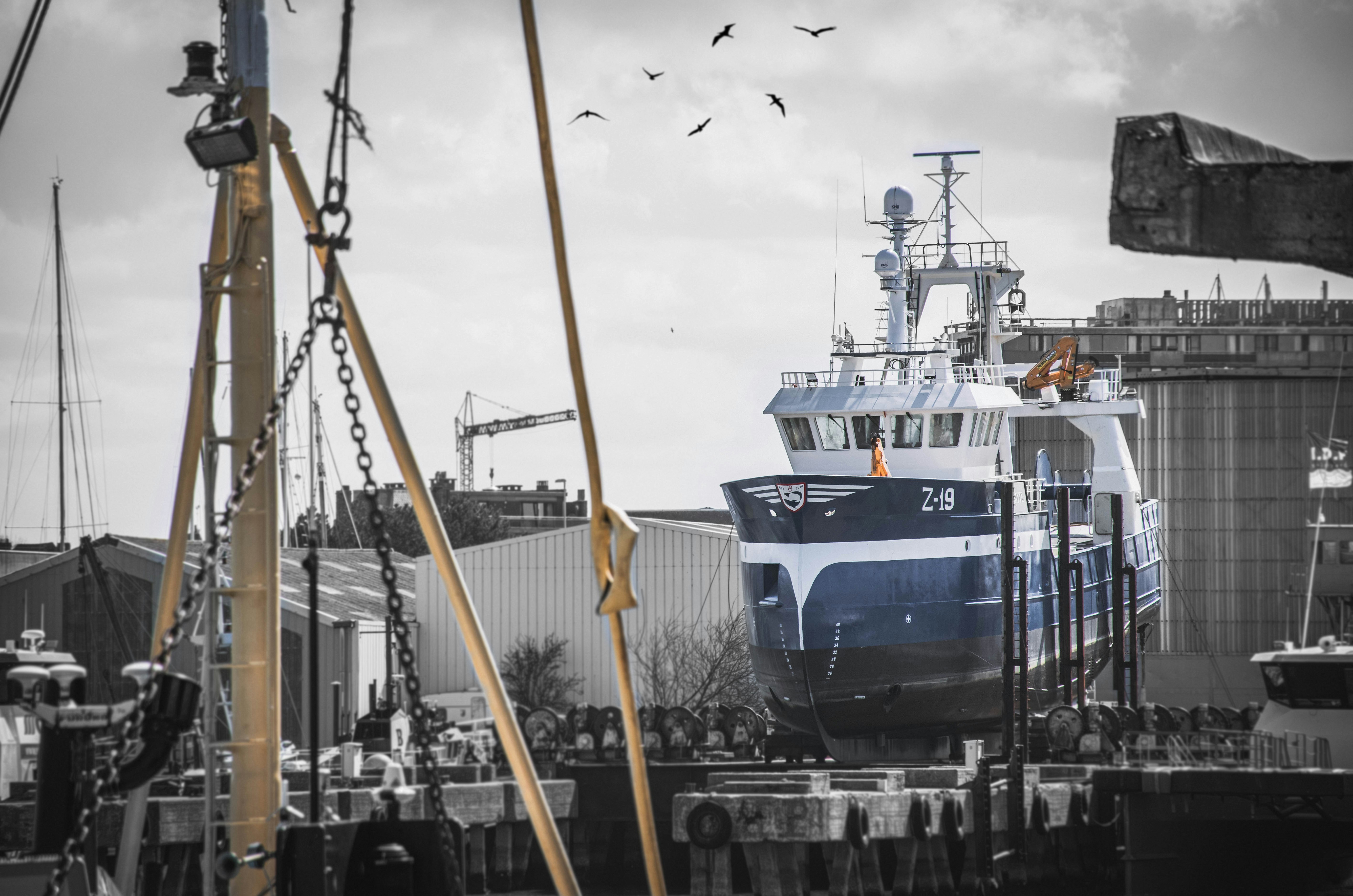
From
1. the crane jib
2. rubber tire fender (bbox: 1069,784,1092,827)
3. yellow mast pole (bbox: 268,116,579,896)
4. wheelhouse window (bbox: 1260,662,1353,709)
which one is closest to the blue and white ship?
rubber tire fender (bbox: 1069,784,1092,827)

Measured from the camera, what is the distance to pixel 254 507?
1061 cm

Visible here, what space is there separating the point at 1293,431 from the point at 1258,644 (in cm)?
744

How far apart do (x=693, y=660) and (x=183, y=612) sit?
3981cm

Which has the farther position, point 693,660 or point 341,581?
point 341,581

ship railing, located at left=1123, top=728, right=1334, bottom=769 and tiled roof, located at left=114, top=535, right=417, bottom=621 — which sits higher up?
tiled roof, located at left=114, top=535, right=417, bottom=621

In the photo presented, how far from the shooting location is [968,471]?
37.2m

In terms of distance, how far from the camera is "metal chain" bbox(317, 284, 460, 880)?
9109 millimetres

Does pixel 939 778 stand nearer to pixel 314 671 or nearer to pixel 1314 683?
pixel 1314 683

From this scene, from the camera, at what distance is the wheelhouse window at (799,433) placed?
37.2 metres

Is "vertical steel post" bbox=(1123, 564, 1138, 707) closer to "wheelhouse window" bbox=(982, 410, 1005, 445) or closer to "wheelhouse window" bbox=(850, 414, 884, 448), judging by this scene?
"wheelhouse window" bbox=(982, 410, 1005, 445)

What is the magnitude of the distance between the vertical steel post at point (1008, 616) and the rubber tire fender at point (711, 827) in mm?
5828

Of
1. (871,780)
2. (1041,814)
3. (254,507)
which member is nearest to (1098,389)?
(1041,814)

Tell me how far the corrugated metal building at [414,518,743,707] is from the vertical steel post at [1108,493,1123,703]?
15438mm

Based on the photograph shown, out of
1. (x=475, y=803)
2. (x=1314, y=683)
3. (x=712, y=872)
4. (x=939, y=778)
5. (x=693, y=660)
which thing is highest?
(x=1314, y=683)
